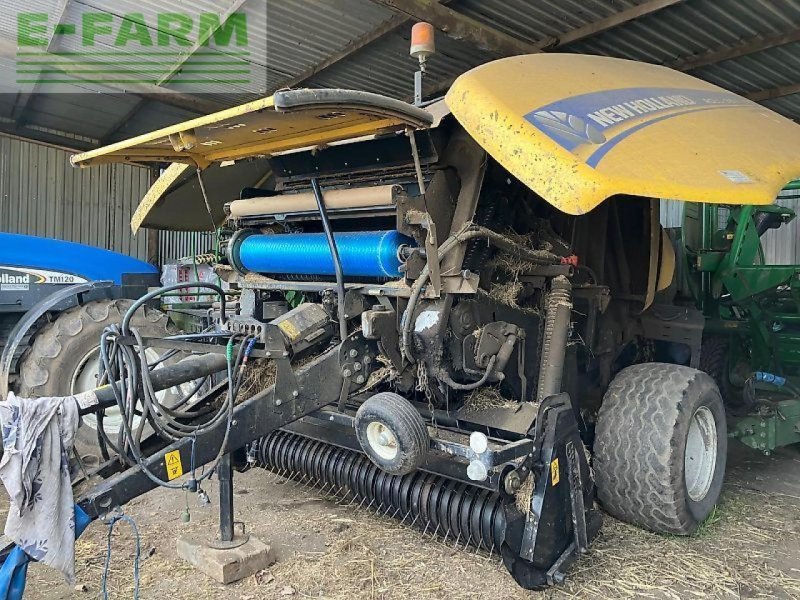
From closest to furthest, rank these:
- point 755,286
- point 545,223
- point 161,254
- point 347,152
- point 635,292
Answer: point 347,152 < point 545,223 < point 635,292 < point 755,286 < point 161,254

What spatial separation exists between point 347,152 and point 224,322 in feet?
3.35

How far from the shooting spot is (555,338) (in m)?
3.18

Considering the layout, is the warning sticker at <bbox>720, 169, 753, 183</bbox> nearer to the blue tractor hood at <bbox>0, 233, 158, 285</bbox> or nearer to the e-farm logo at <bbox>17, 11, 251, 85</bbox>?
the blue tractor hood at <bbox>0, 233, 158, 285</bbox>

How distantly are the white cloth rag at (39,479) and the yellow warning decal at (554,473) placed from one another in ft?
5.86

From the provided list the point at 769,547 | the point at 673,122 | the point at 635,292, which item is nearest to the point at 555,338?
the point at 673,122

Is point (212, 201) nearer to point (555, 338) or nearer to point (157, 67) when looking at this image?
point (555, 338)

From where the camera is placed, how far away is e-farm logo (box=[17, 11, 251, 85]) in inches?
241

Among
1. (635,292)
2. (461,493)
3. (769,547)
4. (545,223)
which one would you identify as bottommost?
(769,547)

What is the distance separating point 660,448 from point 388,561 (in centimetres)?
138

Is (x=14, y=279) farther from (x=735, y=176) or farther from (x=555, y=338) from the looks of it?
(x=735, y=176)

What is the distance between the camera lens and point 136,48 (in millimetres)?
6781

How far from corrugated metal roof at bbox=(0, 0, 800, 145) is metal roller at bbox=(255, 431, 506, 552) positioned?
3601mm

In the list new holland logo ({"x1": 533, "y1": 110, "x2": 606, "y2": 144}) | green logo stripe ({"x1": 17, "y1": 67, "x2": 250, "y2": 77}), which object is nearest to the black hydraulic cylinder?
new holland logo ({"x1": 533, "y1": 110, "x2": 606, "y2": 144})

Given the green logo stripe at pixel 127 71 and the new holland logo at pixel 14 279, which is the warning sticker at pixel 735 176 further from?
the green logo stripe at pixel 127 71
